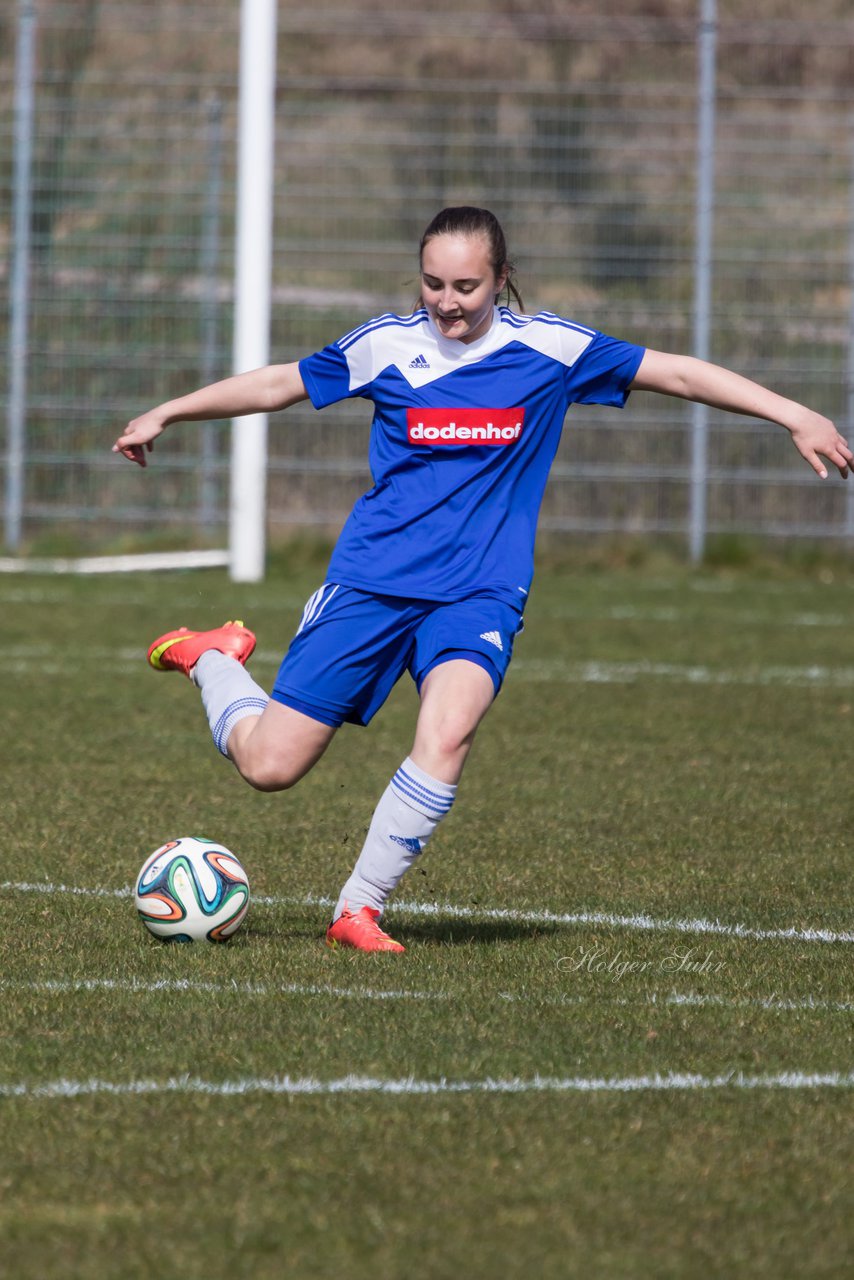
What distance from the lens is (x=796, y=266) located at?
1501 centimetres

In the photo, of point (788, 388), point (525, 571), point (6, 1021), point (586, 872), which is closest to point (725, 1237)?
point (6, 1021)

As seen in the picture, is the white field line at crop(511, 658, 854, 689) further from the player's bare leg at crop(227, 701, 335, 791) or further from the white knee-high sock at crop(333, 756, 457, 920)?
the white knee-high sock at crop(333, 756, 457, 920)

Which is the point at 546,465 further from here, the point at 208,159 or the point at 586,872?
the point at 208,159

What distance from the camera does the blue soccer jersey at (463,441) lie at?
4562 mm

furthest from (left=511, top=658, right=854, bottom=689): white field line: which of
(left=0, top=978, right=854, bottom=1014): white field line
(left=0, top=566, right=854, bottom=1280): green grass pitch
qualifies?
(left=0, top=978, right=854, bottom=1014): white field line

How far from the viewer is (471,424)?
15.0 ft

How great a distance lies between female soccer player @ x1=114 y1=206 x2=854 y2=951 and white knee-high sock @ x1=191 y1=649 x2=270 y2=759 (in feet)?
0.27

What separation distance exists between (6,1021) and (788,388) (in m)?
11.8

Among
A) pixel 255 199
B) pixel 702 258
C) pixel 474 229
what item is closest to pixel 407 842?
pixel 474 229

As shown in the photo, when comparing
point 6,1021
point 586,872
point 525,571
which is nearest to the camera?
point 6,1021

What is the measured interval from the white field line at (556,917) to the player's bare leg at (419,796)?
0.39 meters

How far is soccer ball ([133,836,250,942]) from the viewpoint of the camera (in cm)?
440
